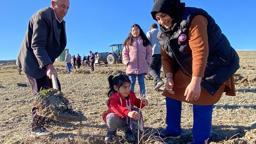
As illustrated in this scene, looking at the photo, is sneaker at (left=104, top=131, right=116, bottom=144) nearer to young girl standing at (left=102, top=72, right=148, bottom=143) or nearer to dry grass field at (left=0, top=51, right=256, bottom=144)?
young girl standing at (left=102, top=72, right=148, bottom=143)

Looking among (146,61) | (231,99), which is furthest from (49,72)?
(231,99)

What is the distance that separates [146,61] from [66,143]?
439 cm

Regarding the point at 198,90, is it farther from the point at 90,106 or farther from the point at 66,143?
the point at 90,106

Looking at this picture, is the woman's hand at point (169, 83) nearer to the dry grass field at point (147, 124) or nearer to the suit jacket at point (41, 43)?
the dry grass field at point (147, 124)

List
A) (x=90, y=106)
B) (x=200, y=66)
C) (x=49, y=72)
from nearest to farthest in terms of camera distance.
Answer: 1. (x=200, y=66)
2. (x=49, y=72)
3. (x=90, y=106)

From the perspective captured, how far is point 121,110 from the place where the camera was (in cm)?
539

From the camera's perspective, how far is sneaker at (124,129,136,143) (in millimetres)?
5316

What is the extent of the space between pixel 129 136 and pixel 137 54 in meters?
4.07

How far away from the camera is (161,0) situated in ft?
16.0

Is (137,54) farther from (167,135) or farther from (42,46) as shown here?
(42,46)

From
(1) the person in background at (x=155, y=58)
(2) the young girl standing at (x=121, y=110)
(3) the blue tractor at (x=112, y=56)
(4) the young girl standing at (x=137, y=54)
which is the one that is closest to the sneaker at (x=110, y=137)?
(2) the young girl standing at (x=121, y=110)

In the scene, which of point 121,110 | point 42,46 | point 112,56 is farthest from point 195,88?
point 112,56

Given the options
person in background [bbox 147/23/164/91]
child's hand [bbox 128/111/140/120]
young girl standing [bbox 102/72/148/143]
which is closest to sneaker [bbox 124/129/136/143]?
young girl standing [bbox 102/72/148/143]

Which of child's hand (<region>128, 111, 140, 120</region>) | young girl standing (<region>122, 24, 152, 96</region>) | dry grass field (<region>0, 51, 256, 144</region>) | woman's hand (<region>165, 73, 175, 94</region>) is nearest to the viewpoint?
child's hand (<region>128, 111, 140, 120</region>)
